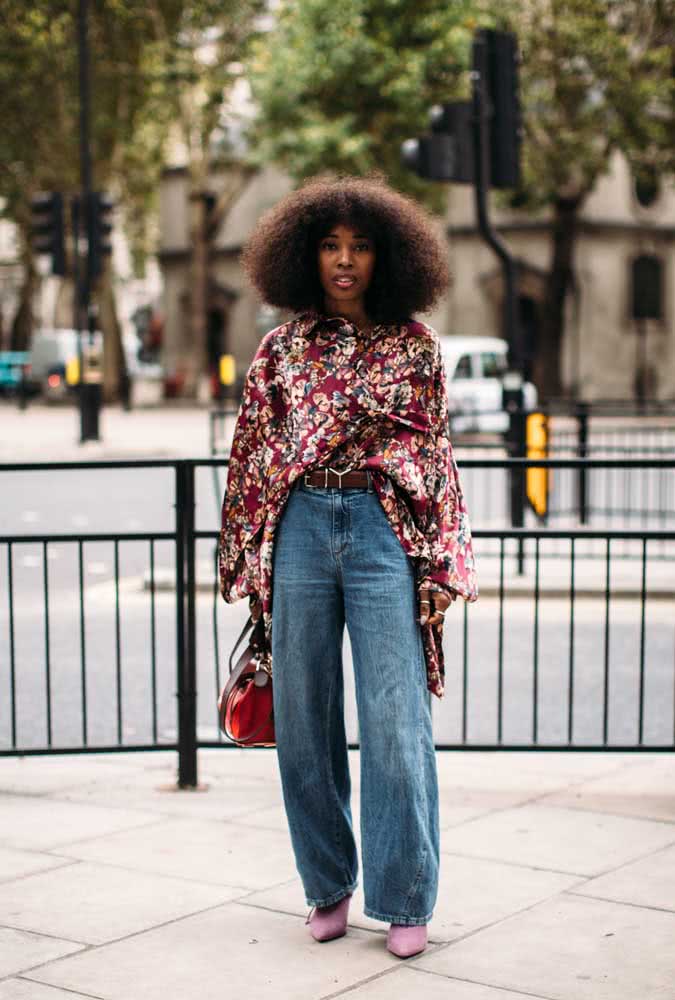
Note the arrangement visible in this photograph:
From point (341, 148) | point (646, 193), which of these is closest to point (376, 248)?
point (341, 148)

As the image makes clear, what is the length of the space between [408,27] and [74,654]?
28.8 metres

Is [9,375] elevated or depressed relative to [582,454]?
elevated

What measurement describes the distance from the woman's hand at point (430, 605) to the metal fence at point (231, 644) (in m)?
1.77

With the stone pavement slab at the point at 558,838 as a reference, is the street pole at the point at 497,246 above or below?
above

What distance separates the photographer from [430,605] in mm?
4152

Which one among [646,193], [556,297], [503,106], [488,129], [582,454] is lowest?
[582,454]

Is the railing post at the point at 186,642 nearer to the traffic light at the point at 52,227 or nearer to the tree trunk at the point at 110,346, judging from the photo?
the traffic light at the point at 52,227

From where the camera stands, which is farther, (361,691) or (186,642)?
(186,642)

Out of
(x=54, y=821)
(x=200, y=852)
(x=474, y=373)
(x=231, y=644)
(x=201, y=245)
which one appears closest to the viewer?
(x=200, y=852)

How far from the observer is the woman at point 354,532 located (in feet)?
13.5

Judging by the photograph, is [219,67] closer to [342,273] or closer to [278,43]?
[278,43]

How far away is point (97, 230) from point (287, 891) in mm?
21256

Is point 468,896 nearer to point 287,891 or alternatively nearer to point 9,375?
point 287,891

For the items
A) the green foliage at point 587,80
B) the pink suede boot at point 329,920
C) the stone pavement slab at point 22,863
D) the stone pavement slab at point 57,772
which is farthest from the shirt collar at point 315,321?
the green foliage at point 587,80
